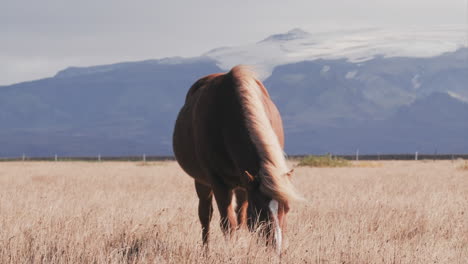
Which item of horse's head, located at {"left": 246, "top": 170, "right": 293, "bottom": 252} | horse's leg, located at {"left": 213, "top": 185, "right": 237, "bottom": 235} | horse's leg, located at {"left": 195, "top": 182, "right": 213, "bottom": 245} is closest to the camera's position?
horse's head, located at {"left": 246, "top": 170, "right": 293, "bottom": 252}

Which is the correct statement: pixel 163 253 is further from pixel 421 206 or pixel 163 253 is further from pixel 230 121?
pixel 421 206

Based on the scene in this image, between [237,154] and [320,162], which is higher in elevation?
[237,154]

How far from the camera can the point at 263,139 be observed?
22.0ft

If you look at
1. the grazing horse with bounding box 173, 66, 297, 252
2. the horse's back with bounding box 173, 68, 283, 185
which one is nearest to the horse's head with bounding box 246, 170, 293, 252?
the grazing horse with bounding box 173, 66, 297, 252

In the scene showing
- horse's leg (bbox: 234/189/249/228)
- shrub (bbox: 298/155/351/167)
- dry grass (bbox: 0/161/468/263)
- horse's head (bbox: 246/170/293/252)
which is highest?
horse's head (bbox: 246/170/293/252)

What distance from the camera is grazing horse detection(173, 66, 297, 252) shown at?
6.16 m

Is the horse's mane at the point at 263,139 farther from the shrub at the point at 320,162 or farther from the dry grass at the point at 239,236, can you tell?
the shrub at the point at 320,162

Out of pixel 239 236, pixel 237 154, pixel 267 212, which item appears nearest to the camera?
pixel 267 212

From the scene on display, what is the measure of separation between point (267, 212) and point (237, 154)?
97 centimetres

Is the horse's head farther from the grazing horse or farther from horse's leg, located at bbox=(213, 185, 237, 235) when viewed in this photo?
horse's leg, located at bbox=(213, 185, 237, 235)

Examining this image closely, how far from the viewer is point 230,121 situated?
740 cm

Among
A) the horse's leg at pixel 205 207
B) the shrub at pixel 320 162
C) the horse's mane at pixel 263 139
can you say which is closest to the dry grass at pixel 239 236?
the horse's leg at pixel 205 207

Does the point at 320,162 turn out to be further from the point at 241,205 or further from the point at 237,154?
the point at 237,154

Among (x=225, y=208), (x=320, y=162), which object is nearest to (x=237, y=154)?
(x=225, y=208)
